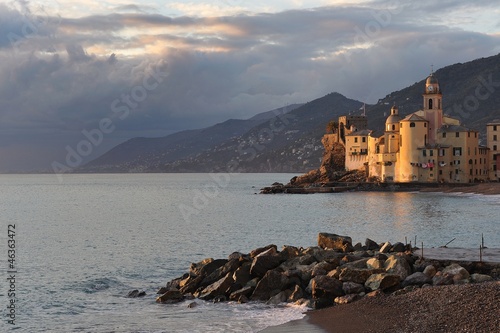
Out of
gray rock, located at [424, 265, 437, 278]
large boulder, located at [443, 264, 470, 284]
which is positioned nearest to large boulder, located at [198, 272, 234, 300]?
gray rock, located at [424, 265, 437, 278]

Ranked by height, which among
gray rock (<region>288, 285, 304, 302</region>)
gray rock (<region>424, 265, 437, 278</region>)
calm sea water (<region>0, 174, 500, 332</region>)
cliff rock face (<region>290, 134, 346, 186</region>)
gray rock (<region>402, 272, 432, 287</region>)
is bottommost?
calm sea water (<region>0, 174, 500, 332</region>)

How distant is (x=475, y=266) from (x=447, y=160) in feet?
310

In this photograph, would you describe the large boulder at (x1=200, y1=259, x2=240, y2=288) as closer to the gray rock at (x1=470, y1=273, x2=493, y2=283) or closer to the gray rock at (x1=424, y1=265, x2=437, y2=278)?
the gray rock at (x1=424, y1=265, x2=437, y2=278)

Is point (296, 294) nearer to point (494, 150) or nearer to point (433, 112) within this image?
point (433, 112)

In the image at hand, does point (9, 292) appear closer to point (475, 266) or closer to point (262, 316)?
point (262, 316)

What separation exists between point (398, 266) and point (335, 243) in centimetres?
848

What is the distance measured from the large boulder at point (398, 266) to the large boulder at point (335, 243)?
6.42m

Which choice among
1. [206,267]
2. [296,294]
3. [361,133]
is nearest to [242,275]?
[206,267]

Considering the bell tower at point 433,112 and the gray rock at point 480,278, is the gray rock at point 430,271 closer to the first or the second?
the gray rock at point 480,278

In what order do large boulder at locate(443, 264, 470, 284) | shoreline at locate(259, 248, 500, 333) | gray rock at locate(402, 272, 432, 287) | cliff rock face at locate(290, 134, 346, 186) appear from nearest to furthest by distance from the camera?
1. shoreline at locate(259, 248, 500, 333)
2. large boulder at locate(443, 264, 470, 284)
3. gray rock at locate(402, 272, 432, 287)
4. cliff rock face at locate(290, 134, 346, 186)

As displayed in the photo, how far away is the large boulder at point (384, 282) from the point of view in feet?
80.7

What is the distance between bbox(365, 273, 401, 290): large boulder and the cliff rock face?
10799 cm

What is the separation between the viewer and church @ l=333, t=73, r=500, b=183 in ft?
383

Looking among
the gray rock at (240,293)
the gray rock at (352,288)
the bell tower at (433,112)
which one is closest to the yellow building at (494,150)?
the bell tower at (433,112)
